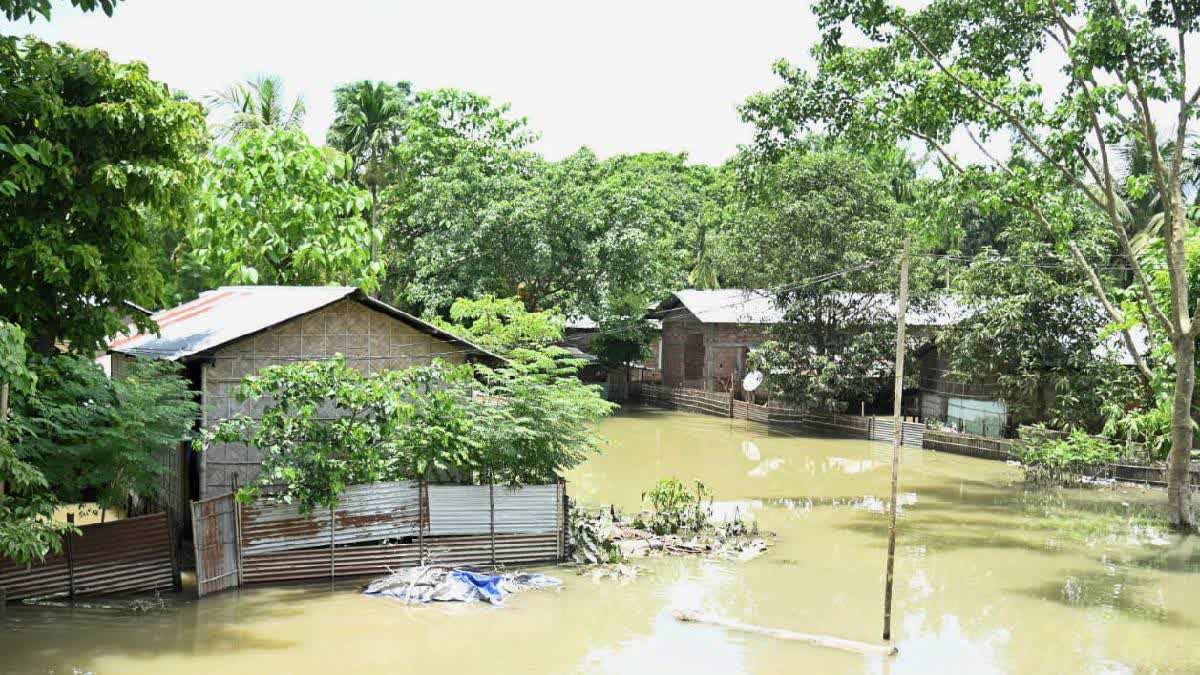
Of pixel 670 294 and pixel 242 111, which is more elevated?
pixel 242 111

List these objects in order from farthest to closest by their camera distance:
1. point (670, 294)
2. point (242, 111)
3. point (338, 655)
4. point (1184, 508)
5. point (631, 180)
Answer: point (670, 294)
point (631, 180)
point (242, 111)
point (1184, 508)
point (338, 655)

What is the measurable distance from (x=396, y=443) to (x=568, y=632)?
321 cm

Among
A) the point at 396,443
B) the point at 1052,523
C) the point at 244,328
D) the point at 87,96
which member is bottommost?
the point at 1052,523

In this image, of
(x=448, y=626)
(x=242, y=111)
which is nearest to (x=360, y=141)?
(x=242, y=111)

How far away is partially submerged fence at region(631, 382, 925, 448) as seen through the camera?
2880cm

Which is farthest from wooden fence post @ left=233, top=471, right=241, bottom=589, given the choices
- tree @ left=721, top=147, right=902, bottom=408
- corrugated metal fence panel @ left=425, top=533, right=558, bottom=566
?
tree @ left=721, top=147, right=902, bottom=408

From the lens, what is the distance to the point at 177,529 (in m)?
13.0

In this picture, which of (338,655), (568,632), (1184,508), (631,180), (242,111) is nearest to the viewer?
(338,655)

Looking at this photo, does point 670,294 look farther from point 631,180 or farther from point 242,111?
point 242,111

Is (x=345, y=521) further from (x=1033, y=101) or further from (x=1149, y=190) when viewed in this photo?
(x=1149, y=190)

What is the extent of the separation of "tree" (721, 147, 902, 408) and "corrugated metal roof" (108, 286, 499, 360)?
16.9m

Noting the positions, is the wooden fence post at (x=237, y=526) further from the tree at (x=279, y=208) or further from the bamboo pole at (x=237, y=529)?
the tree at (x=279, y=208)

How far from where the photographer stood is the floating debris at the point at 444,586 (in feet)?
39.0

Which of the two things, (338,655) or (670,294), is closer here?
(338,655)
